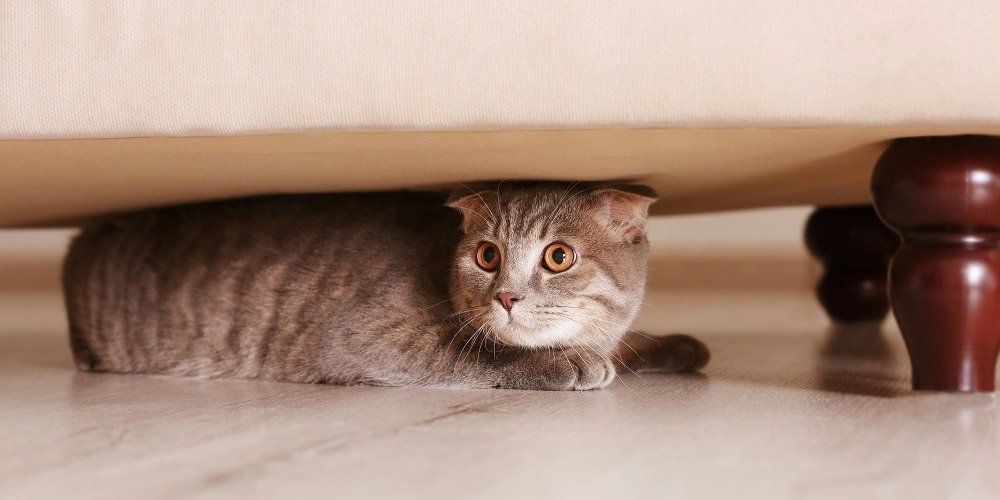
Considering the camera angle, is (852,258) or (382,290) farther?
(852,258)

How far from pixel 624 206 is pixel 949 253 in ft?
1.64

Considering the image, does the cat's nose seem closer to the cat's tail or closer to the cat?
the cat

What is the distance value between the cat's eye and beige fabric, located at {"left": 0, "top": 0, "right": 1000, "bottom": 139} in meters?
0.39

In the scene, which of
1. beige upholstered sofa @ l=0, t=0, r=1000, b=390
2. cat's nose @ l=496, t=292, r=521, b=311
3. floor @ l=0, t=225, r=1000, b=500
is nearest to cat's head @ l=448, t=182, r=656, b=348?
cat's nose @ l=496, t=292, r=521, b=311

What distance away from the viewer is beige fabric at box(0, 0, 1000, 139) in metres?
1.25

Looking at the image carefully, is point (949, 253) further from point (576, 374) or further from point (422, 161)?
point (422, 161)

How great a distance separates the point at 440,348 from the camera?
5.60 ft

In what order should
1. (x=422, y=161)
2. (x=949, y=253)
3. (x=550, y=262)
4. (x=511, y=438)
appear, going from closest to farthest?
(x=511, y=438) < (x=949, y=253) < (x=422, y=161) < (x=550, y=262)

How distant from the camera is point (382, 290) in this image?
1.78 metres

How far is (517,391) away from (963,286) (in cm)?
64

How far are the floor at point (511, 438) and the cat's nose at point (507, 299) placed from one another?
0.13 meters

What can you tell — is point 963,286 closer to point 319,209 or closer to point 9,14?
point 319,209

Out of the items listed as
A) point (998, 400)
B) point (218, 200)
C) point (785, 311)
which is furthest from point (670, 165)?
point (785, 311)

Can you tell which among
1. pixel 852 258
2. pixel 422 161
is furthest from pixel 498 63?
pixel 852 258
